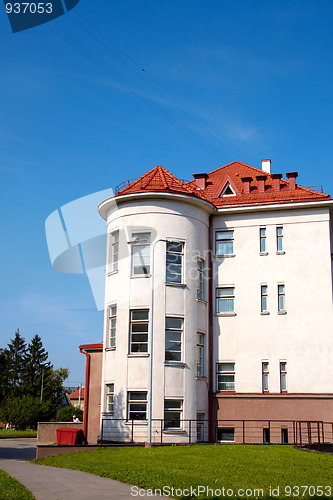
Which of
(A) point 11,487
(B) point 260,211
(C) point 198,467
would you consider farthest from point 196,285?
(A) point 11,487

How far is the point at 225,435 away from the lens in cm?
2594

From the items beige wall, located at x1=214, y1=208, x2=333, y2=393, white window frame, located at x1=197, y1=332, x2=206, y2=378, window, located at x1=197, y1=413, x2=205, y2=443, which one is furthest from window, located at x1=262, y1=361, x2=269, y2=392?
window, located at x1=197, y1=413, x2=205, y2=443

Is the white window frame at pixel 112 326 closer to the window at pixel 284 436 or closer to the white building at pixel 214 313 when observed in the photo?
the white building at pixel 214 313

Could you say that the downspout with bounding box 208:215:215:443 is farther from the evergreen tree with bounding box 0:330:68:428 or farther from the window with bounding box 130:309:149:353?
the evergreen tree with bounding box 0:330:68:428

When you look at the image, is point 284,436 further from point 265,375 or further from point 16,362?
point 16,362

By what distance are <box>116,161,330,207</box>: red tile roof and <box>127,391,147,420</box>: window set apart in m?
8.70

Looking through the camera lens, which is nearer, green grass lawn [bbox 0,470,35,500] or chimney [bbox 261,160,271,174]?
green grass lawn [bbox 0,470,35,500]

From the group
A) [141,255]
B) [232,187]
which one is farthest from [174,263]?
[232,187]

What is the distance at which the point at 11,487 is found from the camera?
1165cm

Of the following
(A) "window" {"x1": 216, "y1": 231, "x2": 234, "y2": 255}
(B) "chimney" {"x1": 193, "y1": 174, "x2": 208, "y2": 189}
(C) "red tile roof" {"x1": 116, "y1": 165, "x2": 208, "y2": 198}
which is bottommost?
(A) "window" {"x1": 216, "y1": 231, "x2": 234, "y2": 255}

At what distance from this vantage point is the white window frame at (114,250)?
2658 cm

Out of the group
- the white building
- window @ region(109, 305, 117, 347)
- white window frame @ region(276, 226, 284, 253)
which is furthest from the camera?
white window frame @ region(276, 226, 284, 253)

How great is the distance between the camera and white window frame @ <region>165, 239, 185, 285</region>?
25.5 meters

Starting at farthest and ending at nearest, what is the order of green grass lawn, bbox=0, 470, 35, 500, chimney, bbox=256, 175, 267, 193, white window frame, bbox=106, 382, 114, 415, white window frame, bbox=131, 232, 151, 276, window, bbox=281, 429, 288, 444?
1. chimney, bbox=256, 175, 267, 193
2. white window frame, bbox=131, 232, 151, 276
3. white window frame, bbox=106, 382, 114, 415
4. window, bbox=281, 429, 288, 444
5. green grass lawn, bbox=0, 470, 35, 500
